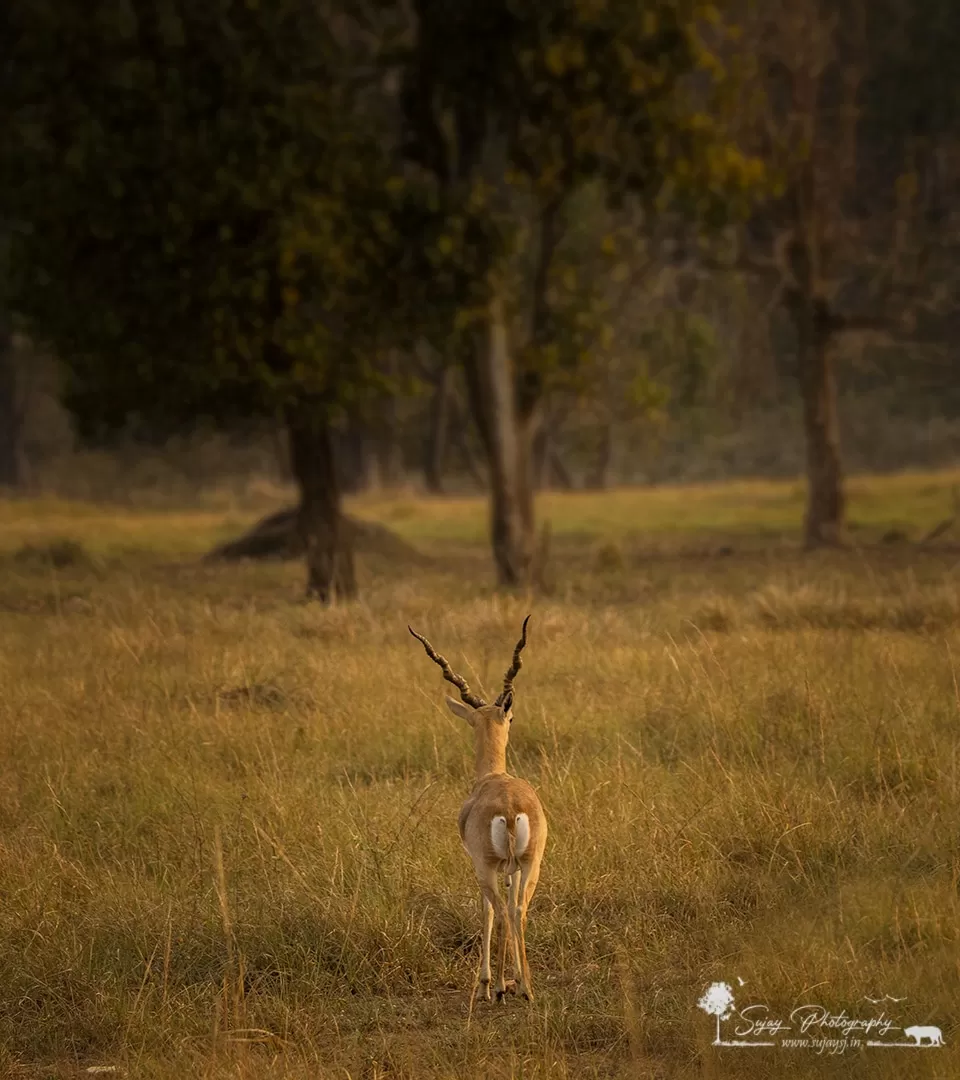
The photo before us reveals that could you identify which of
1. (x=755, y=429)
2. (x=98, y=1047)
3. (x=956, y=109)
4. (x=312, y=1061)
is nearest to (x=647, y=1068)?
(x=312, y=1061)

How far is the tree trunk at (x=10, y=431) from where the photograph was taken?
172 ft

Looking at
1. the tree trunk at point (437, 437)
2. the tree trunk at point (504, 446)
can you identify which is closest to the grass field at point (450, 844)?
the tree trunk at point (504, 446)

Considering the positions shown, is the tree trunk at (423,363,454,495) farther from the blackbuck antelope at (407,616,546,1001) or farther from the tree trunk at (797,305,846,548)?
the blackbuck antelope at (407,616,546,1001)

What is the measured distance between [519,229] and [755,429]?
49307mm

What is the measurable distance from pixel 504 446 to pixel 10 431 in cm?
3589

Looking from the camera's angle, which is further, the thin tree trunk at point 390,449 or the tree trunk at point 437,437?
the thin tree trunk at point 390,449

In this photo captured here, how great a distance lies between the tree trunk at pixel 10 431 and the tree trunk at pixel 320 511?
33.8 metres

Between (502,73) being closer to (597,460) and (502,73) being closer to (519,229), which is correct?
(519,229)

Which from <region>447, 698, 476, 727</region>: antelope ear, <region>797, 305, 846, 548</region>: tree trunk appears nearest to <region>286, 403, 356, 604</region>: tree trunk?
<region>797, 305, 846, 548</region>: tree trunk

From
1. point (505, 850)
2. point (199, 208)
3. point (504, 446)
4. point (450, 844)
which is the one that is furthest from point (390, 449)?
point (505, 850)
